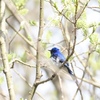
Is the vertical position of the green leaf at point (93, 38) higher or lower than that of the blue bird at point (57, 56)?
higher

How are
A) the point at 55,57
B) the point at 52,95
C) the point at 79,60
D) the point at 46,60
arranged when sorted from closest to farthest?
the point at 46,60 → the point at 79,60 → the point at 55,57 → the point at 52,95

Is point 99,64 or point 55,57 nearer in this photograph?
point 55,57

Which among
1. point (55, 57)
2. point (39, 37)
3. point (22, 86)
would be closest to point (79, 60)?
point (55, 57)

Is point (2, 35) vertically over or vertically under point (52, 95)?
over

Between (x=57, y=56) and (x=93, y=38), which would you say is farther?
(x=57, y=56)

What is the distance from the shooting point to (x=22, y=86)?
21.9 feet

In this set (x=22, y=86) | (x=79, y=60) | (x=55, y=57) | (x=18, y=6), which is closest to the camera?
(x=18, y=6)

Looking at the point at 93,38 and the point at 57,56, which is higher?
the point at 93,38

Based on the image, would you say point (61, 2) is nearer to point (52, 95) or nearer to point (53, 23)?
point (53, 23)

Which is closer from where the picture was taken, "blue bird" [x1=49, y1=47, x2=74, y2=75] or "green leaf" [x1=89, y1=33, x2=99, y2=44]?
"green leaf" [x1=89, y1=33, x2=99, y2=44]

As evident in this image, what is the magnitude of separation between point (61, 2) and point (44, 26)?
0.18m

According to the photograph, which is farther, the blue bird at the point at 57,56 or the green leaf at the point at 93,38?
the blue bird at the point at 57,56

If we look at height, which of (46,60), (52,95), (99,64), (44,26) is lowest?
(52,95)

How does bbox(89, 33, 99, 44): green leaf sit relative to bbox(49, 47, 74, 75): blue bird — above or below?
above
